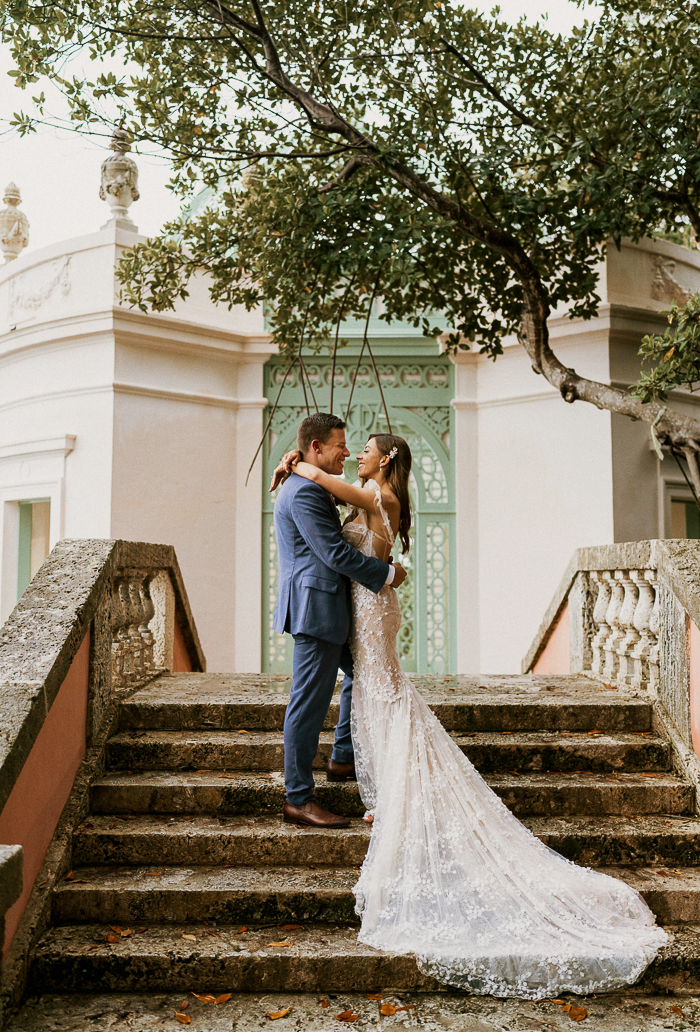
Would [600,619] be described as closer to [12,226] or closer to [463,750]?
[463,750]

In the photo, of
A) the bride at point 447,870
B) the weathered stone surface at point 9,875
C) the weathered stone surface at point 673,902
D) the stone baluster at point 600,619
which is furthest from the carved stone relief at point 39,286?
the weathered stone surface at point 673,902

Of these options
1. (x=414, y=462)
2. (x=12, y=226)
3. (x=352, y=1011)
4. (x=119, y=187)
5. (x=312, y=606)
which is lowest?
(x=352, y=1011)

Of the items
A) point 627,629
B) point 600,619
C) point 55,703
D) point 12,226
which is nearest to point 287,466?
point 55,703

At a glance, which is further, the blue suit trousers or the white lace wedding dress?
the blue suit trousers

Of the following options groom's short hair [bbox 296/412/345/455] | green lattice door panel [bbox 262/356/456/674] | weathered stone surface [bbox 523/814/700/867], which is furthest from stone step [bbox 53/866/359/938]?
green lattice door panel [bbox 262/356/456/674]

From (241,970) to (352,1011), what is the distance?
410 mm

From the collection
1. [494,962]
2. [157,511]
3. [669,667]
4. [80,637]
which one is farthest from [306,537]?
[157,511]

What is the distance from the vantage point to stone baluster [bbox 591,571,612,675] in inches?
201

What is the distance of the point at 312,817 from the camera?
3.37m

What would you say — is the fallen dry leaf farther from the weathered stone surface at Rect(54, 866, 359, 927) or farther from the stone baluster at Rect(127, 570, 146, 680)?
the stone baluster at Rect(127, 570, 146, 680)

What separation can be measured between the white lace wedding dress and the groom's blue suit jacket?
0.93 ft

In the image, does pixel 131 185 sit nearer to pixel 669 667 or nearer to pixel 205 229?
pixel 205 229

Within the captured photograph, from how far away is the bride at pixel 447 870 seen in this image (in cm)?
269

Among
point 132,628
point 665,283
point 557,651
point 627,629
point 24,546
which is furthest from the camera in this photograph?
point 24,546
